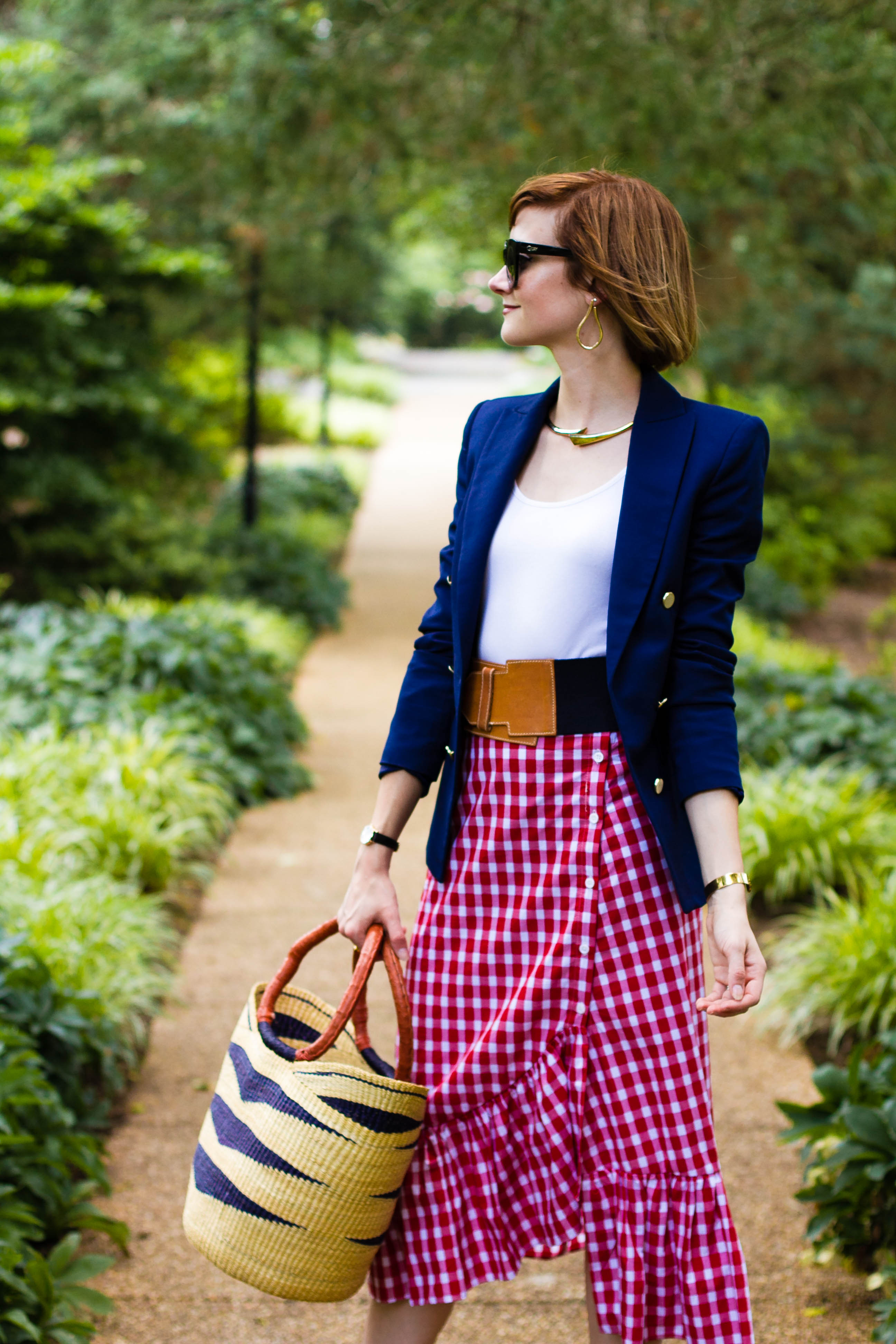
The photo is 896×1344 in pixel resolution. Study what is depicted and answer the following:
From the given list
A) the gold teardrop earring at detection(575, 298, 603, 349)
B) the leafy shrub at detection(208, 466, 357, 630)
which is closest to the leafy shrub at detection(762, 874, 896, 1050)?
the gold teardrop earring at detection(575, 298, 603, 349)

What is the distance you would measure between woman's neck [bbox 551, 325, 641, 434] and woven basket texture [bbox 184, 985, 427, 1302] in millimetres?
957

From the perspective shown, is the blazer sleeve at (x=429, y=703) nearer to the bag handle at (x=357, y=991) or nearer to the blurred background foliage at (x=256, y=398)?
the bag handle at (x=357, y=991)

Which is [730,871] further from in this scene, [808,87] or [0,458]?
[0,458]

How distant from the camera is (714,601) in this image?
1.78 metres

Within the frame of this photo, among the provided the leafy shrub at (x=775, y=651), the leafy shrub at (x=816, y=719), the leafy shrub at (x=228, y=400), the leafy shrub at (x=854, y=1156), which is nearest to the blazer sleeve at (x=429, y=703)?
the leafy shrub at (x=854, y=1156)

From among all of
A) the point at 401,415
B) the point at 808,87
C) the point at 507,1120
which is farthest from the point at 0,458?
the point at 401,415

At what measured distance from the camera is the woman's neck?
6.06 feet

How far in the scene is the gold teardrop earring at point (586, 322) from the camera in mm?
1794

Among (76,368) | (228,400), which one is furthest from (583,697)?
(228,400)

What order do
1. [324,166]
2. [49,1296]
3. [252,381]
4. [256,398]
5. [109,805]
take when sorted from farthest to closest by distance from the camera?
[256,398] → [252,381] → [324,166] → [109,805] → [49,1296]

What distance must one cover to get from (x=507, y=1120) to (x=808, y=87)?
6234mm

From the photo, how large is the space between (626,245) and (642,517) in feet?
1.20

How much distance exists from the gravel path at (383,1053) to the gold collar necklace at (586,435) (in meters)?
1.74

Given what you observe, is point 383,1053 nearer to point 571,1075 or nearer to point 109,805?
point 109,805
